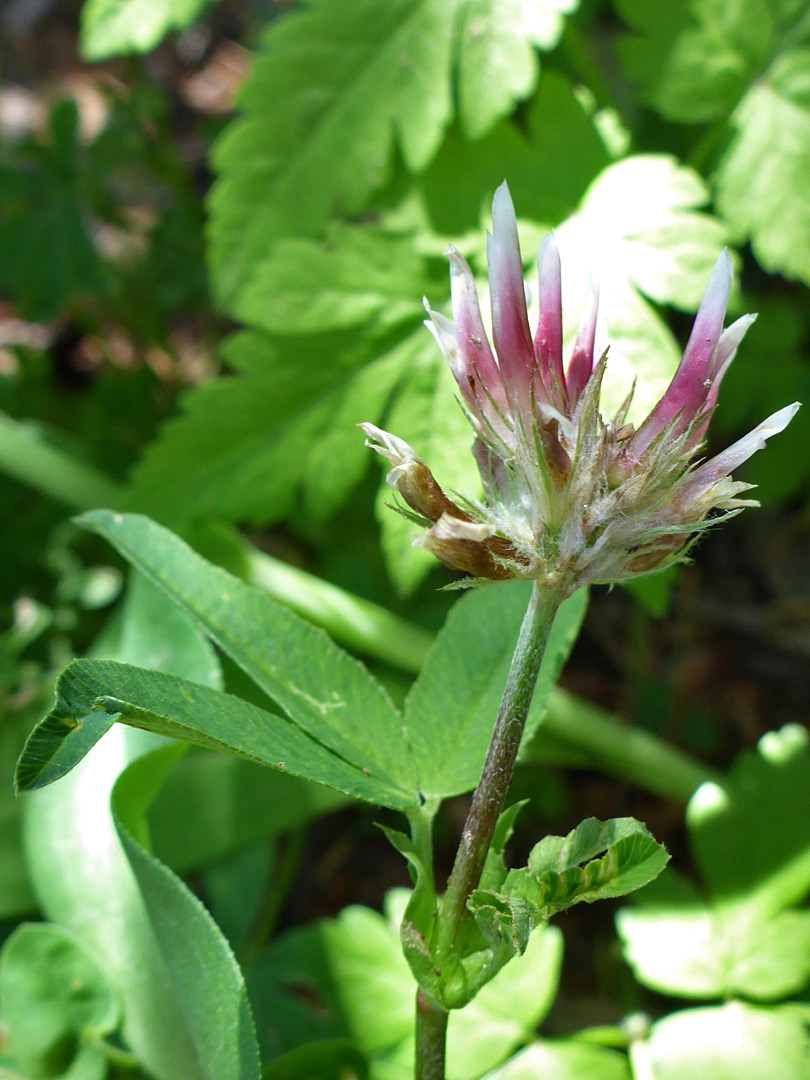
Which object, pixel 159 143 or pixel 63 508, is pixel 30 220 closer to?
pixel 159 143

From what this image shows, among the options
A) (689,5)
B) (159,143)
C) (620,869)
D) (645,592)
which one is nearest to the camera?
(620,869)

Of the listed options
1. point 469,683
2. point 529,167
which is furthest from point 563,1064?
point 529,167

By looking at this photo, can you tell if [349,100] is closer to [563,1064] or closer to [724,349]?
[724,349]

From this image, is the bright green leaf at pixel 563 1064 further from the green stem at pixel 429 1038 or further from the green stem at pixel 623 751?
the green stem at pixel 623 751

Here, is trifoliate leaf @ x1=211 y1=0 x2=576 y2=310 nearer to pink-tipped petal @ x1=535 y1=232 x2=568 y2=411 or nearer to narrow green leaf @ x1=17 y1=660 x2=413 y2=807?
pink-tipped petal @ x1=535 y1=232 x2=568 y2=411

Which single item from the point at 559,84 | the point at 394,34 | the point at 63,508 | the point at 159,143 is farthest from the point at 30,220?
the point at 559,84

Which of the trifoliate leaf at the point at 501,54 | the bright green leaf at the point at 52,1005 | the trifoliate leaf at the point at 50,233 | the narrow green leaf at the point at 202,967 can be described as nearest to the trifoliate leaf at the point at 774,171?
the trifoliate leaf at the point at 501,54
